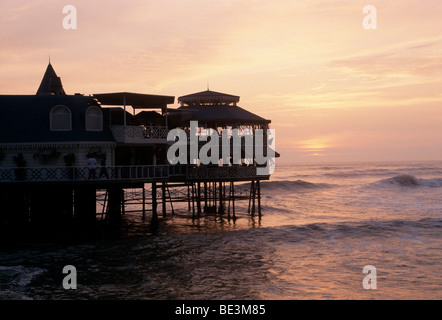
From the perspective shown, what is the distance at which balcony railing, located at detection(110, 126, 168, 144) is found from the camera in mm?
33625

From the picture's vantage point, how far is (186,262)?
86.9 ft

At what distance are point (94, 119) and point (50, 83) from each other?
1853 cm

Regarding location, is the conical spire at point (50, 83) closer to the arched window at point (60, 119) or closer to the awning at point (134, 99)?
the awning at point (134, 99)

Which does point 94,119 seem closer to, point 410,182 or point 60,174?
point 60,174

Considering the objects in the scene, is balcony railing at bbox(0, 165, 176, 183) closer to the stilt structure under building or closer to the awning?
the stilt structure under building

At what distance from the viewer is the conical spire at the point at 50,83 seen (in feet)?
162

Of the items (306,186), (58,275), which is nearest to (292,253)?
(58,275)

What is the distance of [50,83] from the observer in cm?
4966

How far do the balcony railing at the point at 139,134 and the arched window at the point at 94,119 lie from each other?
3.20 feet

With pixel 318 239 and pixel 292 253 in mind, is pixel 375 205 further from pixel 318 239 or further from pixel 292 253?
pixel 292 253

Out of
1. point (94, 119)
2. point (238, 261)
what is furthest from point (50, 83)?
point (238, 261)

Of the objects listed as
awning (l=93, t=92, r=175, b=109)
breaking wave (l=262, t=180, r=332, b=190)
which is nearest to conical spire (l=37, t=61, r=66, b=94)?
awning (l=93, t=92, r=175, b=109)

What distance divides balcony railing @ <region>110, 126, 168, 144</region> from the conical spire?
17.9 meters

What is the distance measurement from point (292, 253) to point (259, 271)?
221 inches
